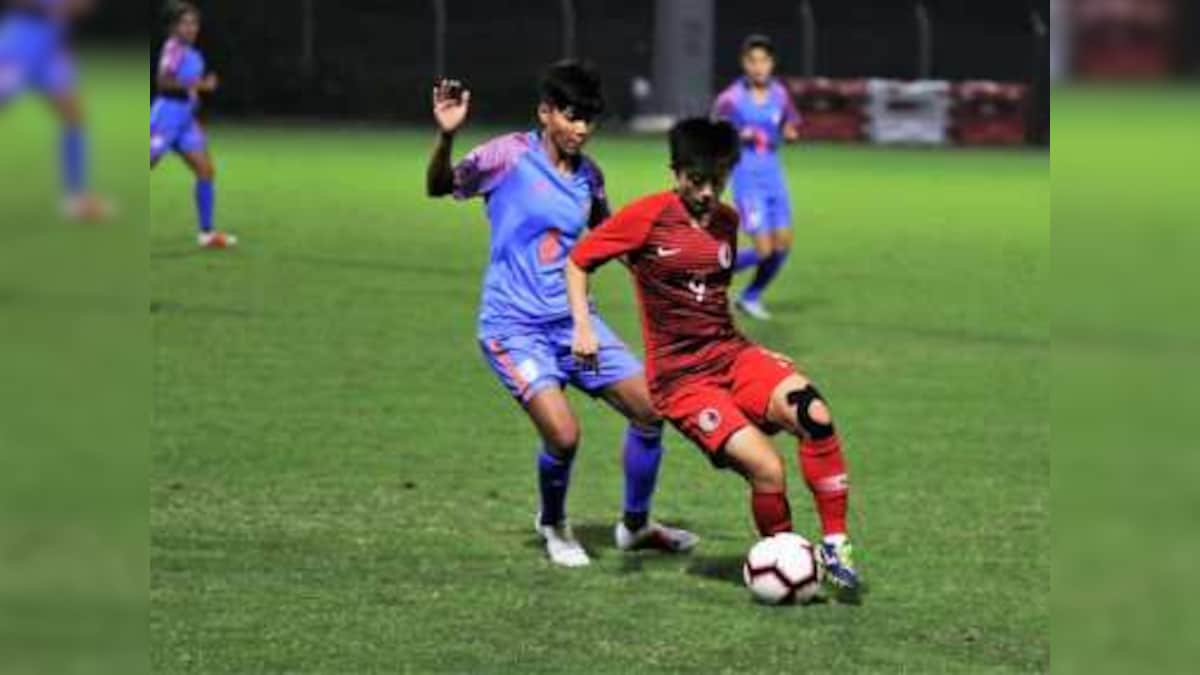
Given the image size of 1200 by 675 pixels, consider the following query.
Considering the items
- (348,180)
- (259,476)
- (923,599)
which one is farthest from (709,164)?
(348,180)

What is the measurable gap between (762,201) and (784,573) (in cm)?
890

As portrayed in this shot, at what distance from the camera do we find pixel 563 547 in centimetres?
687

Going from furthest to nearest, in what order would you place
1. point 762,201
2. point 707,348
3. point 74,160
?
1. point 762,201
2. point 707,348
3. point 74,160

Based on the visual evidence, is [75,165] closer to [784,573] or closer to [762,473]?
[784,573]

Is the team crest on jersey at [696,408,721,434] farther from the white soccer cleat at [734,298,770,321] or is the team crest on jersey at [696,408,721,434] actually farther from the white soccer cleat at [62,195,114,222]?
the white soccer cleat at [734,298,770,321]

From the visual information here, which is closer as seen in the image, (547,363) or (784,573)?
(784,573)

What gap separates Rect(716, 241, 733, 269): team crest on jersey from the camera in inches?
255

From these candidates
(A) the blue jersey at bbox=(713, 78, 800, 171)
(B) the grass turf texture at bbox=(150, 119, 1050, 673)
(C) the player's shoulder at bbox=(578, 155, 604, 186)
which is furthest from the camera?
(A) the blue jersey at bbox=(713, 78, 800, 171)

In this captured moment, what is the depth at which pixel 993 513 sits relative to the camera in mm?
7871

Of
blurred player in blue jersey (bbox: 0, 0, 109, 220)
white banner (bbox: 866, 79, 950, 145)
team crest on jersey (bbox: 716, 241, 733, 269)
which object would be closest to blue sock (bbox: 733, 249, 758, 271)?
team crest on jersey (bbox: 716, 241, 733, 269)

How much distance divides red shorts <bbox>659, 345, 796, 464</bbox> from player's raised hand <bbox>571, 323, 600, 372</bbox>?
0.98 ft

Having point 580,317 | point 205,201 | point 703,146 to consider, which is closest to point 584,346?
point 580,317

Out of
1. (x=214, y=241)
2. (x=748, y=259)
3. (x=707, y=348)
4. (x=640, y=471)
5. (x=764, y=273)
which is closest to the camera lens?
(x=707, y=348)

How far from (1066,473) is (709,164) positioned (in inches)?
128
